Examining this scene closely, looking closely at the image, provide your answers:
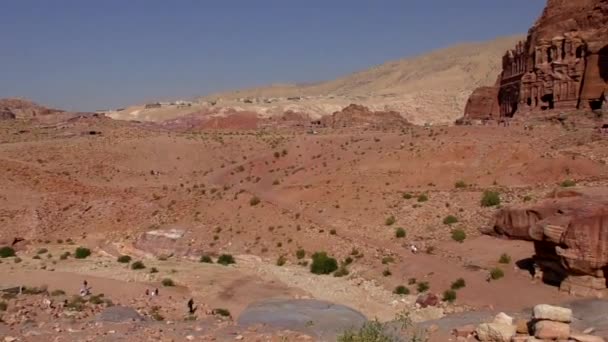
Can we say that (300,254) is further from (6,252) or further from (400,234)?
(6,252)

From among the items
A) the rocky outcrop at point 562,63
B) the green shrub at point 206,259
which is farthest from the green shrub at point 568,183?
the green shrub at point 206,259

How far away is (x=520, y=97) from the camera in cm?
4634

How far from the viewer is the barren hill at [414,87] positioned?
95.1 m

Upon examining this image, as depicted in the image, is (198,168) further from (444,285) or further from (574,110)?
(444,285)

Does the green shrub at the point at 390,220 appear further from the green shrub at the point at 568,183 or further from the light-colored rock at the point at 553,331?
the light-colored rock at the point at 553,331

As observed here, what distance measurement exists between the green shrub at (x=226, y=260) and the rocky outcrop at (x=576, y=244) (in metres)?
12.1

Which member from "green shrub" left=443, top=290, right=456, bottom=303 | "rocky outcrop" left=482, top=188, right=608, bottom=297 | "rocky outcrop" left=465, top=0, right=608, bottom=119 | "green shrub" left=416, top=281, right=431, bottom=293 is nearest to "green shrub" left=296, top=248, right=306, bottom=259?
"green shrub" left=416, top=281, right=431, bottom=293

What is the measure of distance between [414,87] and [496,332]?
123792 mm

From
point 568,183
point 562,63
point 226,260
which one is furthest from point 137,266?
point 562,63

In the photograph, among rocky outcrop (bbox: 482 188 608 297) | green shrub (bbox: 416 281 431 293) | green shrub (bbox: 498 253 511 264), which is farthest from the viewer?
green shrub (bbox: 498 253 511 264)

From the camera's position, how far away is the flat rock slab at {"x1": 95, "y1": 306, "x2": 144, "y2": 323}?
1653cm

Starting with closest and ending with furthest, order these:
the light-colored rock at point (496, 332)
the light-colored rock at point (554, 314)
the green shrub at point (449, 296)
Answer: the light-colored rock at point (554, 314) < the light-colored rock at point (496, 332) < the green shrub at point (449, 296)

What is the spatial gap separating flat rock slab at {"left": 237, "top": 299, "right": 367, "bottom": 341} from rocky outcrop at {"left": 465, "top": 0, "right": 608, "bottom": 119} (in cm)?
2775

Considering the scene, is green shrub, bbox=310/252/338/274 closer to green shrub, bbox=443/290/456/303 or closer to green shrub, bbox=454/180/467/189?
green shrub, bbox=443/290/456/303
